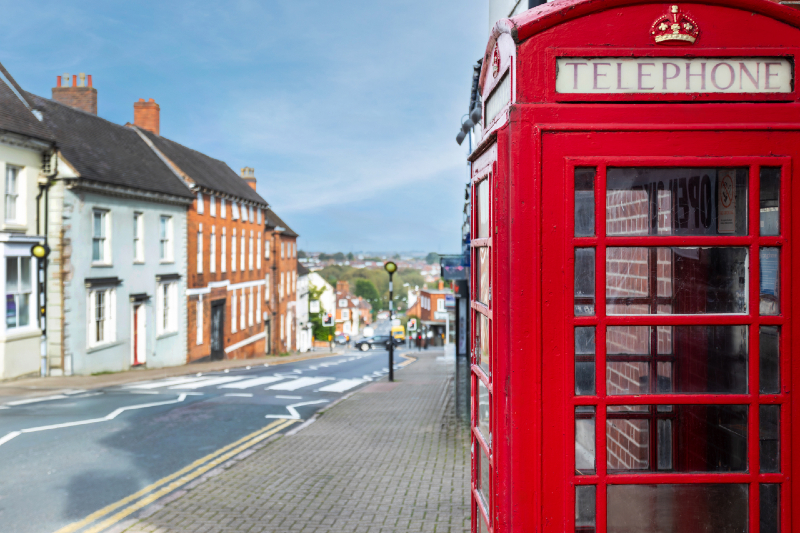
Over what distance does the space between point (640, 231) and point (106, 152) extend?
2528cm

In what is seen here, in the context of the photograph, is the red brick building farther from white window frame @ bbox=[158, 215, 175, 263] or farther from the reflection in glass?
the reflection in glass

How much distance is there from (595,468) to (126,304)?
23.8 meters

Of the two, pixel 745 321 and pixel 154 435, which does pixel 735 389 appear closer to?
pixel 745 321

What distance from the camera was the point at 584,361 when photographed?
8.01 ft

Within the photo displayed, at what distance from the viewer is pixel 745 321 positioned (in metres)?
2.41

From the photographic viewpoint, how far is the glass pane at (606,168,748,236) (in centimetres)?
244

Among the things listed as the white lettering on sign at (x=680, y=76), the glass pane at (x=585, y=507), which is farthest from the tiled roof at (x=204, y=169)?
the glass pane at (x=585, y=507)

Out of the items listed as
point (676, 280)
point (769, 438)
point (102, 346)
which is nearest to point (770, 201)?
point (676, 280)

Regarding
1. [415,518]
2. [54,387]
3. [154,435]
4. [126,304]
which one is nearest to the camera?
[415,518]

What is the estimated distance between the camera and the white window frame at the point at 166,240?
1046 inches

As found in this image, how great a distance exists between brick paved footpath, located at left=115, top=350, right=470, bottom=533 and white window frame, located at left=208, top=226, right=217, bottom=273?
21130 millimetres

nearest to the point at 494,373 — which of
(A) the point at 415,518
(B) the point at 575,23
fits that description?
(B) the point at 575,23

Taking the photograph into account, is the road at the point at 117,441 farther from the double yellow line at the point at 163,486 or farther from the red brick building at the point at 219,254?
the red brick building at the point at 219,254

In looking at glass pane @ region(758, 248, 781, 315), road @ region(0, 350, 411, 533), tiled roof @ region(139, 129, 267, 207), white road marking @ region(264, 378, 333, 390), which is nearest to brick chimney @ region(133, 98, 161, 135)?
tiled roof @ region(139, 129, 267, 207)
